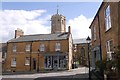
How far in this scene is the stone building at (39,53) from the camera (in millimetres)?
39688

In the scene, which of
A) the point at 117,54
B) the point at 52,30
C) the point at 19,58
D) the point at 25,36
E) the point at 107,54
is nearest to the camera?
the point at 117,54

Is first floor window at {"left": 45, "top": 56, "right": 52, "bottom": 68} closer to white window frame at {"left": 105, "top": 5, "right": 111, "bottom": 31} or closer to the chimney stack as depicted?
the chimney stack

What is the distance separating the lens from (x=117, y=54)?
32.4ft

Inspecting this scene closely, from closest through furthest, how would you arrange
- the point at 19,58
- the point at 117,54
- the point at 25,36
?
the point at 117,54
the point at 19,58
the point at 25,36

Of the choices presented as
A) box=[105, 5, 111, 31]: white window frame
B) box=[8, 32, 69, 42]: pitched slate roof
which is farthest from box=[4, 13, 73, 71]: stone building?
box=[105, 5, 111, 31]: white window frame

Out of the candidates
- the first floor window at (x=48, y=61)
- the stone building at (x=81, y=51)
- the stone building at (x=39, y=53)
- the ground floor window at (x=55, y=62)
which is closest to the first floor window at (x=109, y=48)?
the stone building at (x=39, y=53)

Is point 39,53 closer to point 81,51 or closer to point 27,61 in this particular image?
point 27,61

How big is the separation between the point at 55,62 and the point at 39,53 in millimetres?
3942

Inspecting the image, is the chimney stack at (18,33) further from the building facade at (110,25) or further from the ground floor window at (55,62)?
the building facade at (110,25)

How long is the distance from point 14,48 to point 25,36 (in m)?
4.12

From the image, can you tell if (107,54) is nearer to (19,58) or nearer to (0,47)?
(19,58)

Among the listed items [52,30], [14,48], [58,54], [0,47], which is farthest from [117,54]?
[52,30]

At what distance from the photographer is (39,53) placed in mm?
41188

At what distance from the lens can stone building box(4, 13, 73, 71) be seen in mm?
39688
